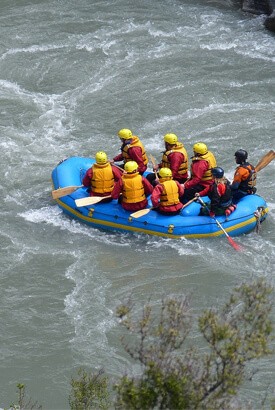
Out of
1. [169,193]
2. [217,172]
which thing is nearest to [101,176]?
[169,193]

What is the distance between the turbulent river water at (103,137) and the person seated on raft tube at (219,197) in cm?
46

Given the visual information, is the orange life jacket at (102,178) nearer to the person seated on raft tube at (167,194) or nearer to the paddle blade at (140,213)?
the paddle blade at (140,213)

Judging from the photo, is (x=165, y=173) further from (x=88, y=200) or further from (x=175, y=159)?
(x=88, y=200)

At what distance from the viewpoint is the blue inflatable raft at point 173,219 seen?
12.2 metres

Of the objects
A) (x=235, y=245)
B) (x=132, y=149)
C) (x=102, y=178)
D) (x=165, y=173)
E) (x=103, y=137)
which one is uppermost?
(x=132, y=149)

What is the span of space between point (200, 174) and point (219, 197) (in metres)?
0.54

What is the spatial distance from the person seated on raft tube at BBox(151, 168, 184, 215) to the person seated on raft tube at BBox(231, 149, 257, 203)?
0.85 meters

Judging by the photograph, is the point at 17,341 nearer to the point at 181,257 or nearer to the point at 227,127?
the point at 181,257

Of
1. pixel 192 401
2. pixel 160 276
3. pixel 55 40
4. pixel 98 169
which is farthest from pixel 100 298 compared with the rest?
pixel 55 40

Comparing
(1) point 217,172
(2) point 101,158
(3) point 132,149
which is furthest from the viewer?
(3) point 132,149

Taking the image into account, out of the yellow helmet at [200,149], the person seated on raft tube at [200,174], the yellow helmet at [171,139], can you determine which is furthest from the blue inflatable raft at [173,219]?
the yellow helmet at [171,139]

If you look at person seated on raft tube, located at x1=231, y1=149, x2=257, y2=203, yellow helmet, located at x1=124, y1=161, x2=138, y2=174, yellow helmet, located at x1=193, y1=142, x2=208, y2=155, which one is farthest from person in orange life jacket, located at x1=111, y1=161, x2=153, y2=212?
person seated on raft tube, located at x1=231, y1=149, x2=257, y2=203

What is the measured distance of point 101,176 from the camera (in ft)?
41.2

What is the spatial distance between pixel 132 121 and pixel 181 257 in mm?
4609
